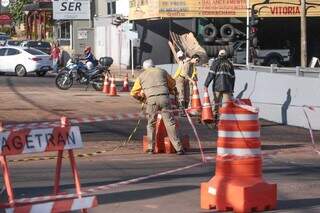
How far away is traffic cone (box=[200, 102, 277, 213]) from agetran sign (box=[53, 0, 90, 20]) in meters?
50.3

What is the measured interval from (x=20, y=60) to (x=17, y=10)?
5265cm

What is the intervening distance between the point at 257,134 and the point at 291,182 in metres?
2.07

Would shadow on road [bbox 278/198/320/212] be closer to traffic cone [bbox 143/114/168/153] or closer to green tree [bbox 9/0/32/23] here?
traffic cone [bbox 143/114/168/153]

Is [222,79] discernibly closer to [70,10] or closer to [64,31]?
[70,10]

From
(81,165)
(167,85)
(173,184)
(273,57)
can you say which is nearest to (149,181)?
(173,184)

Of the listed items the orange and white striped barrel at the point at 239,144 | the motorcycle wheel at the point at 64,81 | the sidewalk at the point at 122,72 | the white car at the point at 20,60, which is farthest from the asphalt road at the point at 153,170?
the sidewalk at the point at 122,72

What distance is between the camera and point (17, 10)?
295 ft

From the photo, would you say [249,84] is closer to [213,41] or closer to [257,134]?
[257,134]

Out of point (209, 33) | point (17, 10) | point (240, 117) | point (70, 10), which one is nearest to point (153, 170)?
point (240, 117)

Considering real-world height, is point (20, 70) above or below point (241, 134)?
below

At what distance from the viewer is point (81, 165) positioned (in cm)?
1184

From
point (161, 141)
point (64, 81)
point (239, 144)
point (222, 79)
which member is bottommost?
point (161, 141)

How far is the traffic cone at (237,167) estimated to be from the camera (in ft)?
27.4

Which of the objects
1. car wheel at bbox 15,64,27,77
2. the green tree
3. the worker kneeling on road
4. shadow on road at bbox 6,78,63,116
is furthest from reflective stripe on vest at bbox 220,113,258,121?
the green tree
